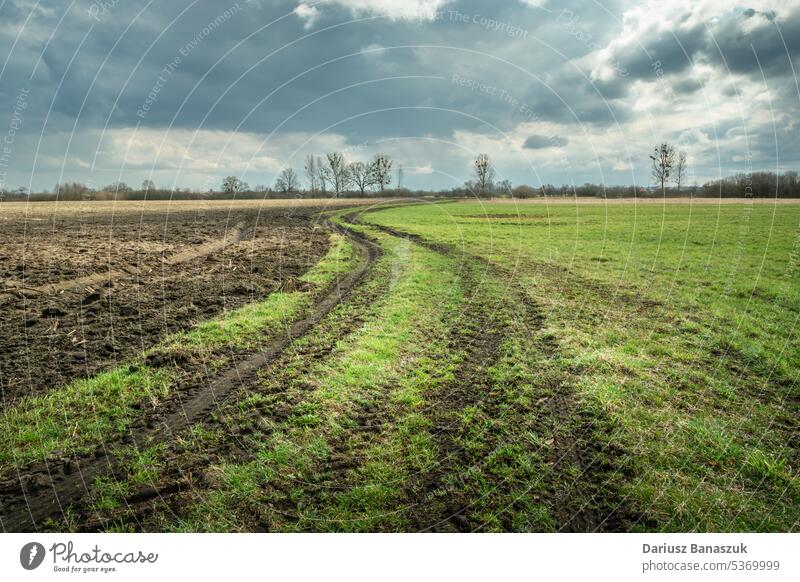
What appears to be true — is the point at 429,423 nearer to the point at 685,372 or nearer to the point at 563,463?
the point at 563,463

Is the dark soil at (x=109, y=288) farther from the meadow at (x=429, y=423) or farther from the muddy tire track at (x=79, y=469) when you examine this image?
the muddy tire track at (x=79, y=469)

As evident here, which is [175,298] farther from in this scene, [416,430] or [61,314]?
[416,430]

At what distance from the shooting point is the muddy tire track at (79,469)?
466cm

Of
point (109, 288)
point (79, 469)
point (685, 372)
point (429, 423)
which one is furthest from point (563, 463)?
point (109, 288)

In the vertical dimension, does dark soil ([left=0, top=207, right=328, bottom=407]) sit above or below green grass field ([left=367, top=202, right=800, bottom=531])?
above

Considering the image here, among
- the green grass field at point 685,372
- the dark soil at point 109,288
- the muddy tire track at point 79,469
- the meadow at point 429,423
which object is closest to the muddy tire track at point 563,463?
the meadow at point 429,423

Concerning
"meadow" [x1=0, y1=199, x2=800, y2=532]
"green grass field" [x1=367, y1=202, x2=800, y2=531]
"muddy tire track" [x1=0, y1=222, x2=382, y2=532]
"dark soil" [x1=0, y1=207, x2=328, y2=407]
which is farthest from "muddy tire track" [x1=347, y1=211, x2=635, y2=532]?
"dark soil" [x1=0, y1=207, x2=328, y2=407]

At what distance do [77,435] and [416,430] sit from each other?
15.7ft

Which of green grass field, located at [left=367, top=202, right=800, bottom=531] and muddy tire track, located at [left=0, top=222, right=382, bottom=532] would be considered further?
green grass field, located at [left=367, top=202, right=800, bottom=531]

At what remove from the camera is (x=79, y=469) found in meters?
5.26

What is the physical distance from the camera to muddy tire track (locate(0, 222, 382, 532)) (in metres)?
4.66

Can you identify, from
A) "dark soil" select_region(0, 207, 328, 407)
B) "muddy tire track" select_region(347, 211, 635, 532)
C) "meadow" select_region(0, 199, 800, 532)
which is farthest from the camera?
"dark soil" select_region(0, 207, 328, 407)

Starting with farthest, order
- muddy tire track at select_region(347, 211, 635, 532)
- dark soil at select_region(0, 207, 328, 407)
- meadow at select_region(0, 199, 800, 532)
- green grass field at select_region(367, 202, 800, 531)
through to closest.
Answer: dark soil at select_region(0, 207, 328, 407) < green grass field at select_region(367, 202, 800, 531) < meadow at select_region(0, 199, 800, 532) < muddy tire track at select_region(347, 211, 635, 532)

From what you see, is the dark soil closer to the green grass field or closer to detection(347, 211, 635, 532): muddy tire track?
detection(347, 211, 635, 532): muddy tire track
